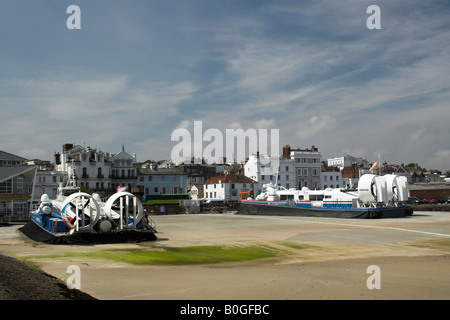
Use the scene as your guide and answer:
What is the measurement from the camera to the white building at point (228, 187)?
7319cm

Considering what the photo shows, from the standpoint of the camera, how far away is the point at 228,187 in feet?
241

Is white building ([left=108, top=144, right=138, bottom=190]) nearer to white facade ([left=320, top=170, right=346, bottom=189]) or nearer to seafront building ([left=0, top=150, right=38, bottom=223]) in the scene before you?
seafront building ([left=0, top=150, right=38, bottom=223])

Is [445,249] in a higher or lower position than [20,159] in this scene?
lower

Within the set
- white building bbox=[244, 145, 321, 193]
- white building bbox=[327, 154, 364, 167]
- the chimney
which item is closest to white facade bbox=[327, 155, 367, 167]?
white building bbox=[327, 154, 364, 167]

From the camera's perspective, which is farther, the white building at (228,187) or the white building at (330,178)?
the white building at (330,178)

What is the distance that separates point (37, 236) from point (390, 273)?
17469mm

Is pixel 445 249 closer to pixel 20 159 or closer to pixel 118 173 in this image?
pixel 20 159

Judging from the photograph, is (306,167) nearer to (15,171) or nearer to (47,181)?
(47,181)

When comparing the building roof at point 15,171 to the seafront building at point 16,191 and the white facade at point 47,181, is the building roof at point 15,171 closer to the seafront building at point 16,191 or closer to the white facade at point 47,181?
the seafront building at point 16,191

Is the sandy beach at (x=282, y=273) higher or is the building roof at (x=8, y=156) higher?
the building roof at (x=8, y=156)

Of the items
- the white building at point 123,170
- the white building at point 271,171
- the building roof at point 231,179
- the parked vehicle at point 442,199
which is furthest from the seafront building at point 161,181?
the parked vehicle at point 442,199
